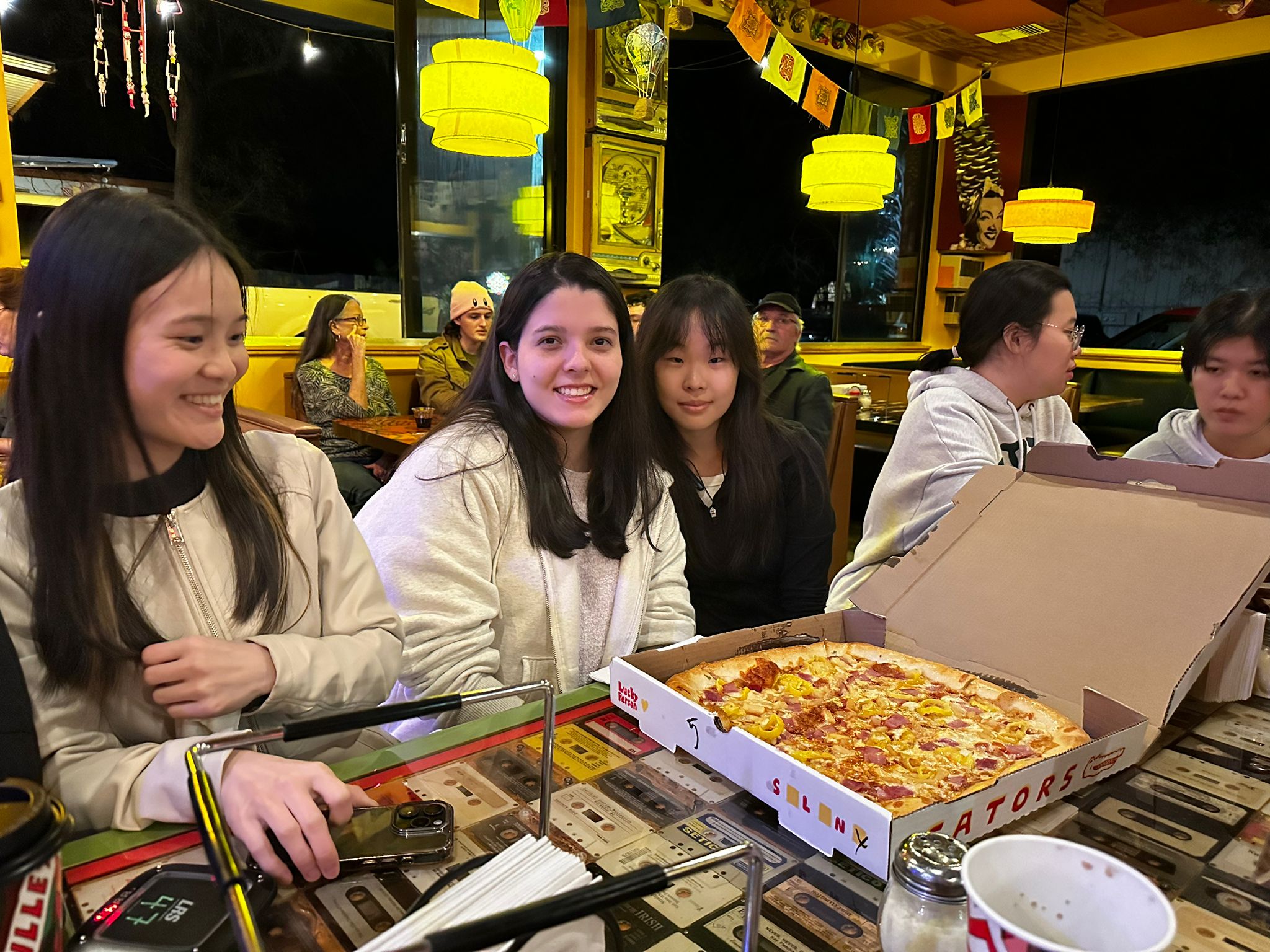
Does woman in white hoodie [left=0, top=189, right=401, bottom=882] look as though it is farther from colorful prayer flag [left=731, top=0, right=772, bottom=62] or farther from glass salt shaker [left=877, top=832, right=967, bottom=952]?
colorful prayer flag [left=731, top=0, right=772, bottom=62]

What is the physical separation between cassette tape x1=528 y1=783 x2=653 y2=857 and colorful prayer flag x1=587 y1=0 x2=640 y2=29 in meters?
4.12

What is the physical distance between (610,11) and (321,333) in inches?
87.3

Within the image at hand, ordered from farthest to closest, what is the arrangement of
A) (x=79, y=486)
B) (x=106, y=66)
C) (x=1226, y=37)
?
1. (x=1226, y=37)
2. (x=106, y=66)
3. (x=79, y=486)

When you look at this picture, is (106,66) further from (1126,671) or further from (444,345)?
(1126,671)

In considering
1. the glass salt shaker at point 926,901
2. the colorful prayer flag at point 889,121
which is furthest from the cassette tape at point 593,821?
the colorful prayer flag at point 889,121

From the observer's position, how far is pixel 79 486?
945 mm

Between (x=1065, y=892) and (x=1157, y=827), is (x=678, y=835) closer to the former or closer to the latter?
(x=1065, y=892)

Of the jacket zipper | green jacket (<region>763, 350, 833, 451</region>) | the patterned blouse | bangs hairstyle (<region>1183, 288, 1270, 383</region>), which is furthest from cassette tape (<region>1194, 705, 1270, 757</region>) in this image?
the patterned blouse

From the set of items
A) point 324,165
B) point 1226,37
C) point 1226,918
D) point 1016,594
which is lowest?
point 1226,918

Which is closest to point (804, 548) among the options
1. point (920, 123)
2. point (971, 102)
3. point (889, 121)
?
point (920, 123)

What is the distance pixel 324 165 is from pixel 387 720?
496 cm

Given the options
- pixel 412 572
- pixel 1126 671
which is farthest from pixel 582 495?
pixel 1126 671

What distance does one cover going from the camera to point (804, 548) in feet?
6.59

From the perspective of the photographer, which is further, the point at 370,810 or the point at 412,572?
the point at 412,572
